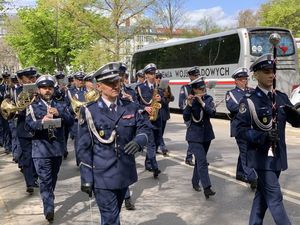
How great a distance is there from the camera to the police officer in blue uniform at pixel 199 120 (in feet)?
22.9

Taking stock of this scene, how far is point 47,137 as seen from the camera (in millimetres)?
6238

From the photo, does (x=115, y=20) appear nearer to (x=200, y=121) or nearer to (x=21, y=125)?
(x=21, y=125)

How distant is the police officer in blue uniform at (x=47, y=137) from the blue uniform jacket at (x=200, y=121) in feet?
6.06

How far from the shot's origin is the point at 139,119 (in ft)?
14.9

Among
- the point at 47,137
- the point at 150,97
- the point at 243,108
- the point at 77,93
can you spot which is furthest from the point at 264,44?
the point at 243,108

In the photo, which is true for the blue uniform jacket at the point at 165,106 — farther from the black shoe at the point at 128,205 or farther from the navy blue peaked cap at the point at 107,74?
the navy blue peaked cap at the point at 107,74

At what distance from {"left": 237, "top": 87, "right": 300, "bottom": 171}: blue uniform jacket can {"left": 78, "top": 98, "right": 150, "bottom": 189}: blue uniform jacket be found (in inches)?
39.3

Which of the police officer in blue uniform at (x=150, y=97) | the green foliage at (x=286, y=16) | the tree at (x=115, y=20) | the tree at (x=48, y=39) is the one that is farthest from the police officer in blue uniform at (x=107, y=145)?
the green foliage at (x=286, y=16)

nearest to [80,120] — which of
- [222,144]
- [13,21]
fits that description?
[222,144]


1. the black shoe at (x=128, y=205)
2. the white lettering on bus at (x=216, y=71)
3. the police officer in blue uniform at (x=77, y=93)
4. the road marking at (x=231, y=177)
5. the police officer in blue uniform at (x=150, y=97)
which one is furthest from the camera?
the white lettering on bus at (x=216, y=71)

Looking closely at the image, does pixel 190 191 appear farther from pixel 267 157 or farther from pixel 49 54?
pixel 49 54

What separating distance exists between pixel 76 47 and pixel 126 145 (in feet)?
115

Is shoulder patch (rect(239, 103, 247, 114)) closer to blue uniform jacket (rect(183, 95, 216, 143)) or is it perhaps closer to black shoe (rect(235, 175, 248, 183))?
blue uniform jacket (rect(183, 95, 216, 143))

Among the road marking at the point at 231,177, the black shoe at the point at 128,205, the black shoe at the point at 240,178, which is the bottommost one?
the road marking at the point at 231,177
